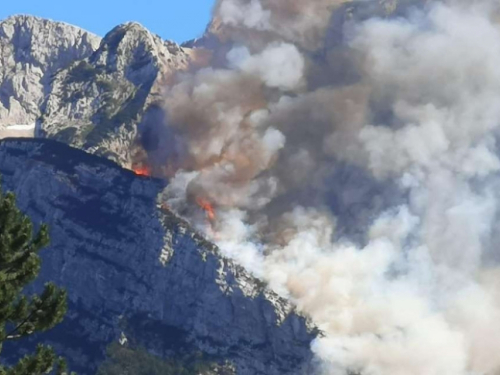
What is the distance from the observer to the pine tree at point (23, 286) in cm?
9294

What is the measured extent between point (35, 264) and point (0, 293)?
13.3ft

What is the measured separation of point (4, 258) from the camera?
9331cm

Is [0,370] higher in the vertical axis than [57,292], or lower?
lower

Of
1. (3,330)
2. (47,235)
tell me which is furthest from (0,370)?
(47,235)

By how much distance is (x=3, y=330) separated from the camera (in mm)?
91188

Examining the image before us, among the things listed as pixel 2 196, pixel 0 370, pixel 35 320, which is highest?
pixel 2 196

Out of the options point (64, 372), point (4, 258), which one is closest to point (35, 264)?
point (4, 258)

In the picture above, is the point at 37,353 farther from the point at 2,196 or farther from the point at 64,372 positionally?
the point at 2,196

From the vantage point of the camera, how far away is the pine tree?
92.9 meters

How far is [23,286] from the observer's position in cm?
9425

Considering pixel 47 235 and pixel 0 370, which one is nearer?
pixel 0 370

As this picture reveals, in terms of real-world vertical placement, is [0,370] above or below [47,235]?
below

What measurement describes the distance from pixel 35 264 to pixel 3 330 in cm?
534

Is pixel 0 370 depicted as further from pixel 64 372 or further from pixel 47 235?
pixel 47 235
